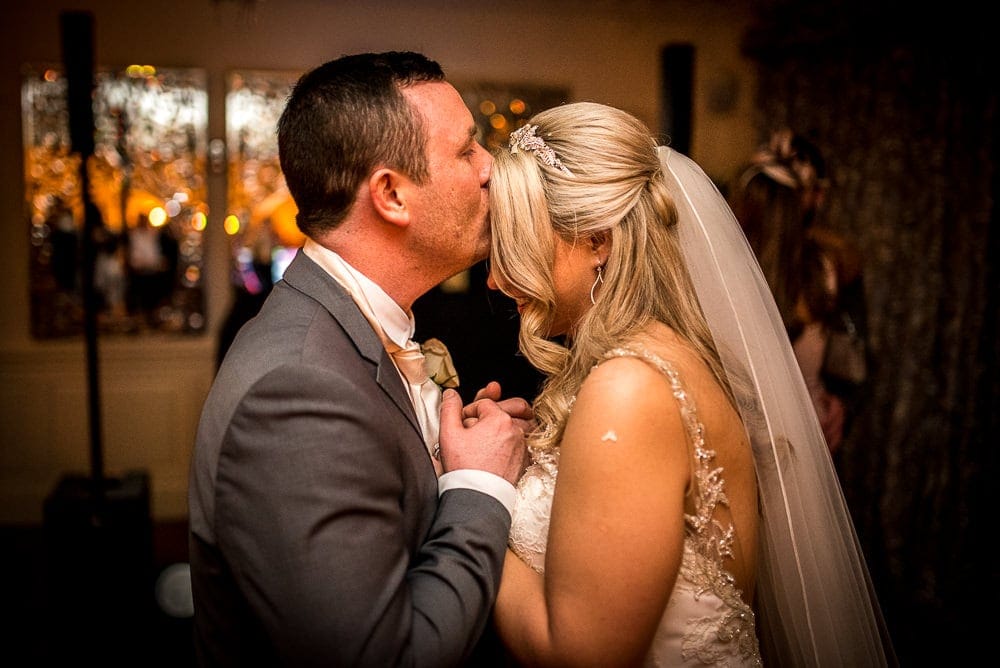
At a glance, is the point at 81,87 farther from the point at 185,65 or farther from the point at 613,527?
the point at 613,527

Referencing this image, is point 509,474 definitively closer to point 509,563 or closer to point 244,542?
point 509,563

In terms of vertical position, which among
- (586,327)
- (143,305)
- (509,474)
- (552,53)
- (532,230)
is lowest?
(143,305)

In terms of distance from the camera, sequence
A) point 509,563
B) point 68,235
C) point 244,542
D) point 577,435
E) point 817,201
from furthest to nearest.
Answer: point 68,235
point 817,201
point 509,563
point 577,435
point 244,542

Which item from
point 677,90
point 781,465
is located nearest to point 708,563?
point 781,465

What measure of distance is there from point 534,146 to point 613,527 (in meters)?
0.74

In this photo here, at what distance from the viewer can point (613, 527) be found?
1371 mm

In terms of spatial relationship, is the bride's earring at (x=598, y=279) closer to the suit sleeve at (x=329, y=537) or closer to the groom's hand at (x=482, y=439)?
the groom's hand at (x=482, y=439)

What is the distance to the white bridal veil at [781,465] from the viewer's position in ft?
5.53

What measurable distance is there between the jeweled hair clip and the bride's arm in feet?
1.47

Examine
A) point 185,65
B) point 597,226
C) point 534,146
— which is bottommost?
point 597,226

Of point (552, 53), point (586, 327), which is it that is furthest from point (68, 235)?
point (586, 327)

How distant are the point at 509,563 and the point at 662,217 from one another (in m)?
0.70

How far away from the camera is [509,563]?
4.99ft

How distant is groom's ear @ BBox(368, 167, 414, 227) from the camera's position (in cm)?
153
